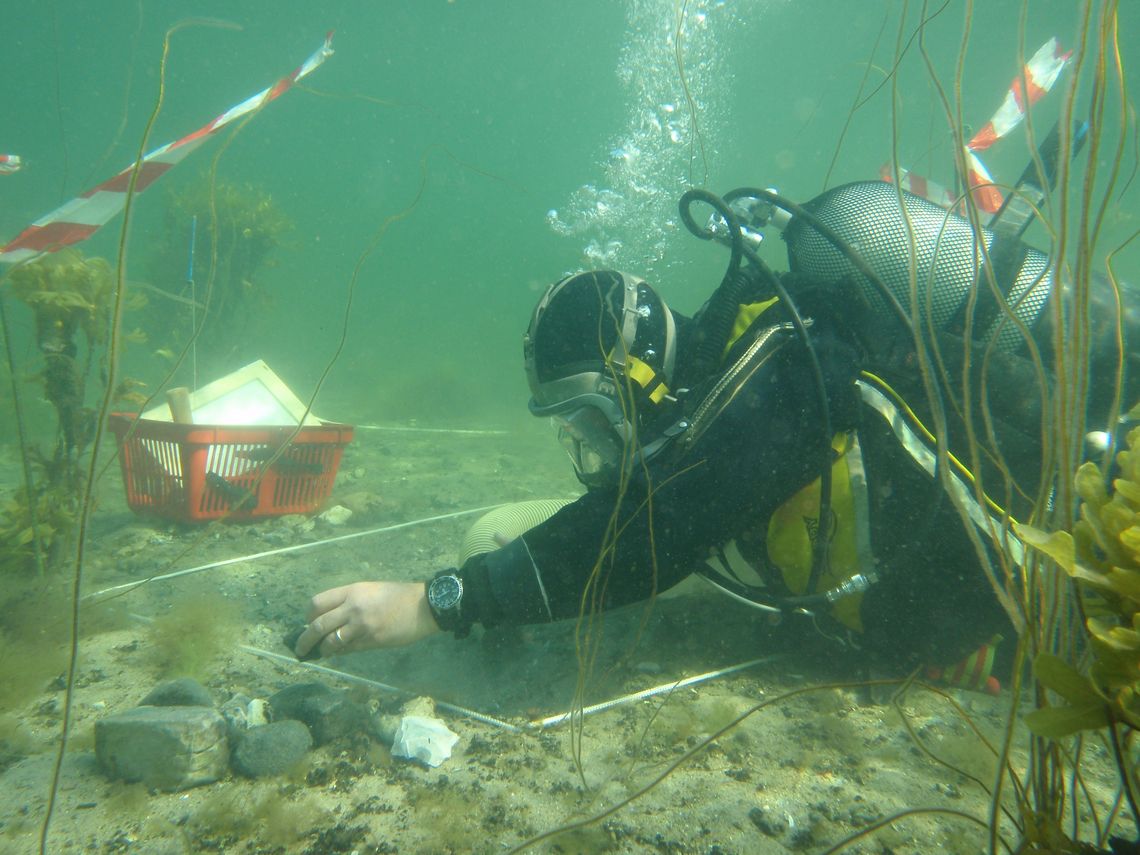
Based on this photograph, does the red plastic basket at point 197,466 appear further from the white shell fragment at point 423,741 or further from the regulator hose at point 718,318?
the regulator hose at point 718,318

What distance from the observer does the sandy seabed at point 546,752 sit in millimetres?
1560

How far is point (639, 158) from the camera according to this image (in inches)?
1523

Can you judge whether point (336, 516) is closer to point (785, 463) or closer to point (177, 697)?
point (177, 697)

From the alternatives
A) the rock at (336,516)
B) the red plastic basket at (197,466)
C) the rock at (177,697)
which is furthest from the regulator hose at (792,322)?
the rock at (336,516)

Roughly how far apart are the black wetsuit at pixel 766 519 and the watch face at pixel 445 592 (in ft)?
0.19

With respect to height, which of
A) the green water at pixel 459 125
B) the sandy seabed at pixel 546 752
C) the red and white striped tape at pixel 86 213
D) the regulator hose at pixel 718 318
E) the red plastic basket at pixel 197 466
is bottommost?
the sandy seabed at pixel 546 752

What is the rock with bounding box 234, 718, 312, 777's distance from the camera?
179cm

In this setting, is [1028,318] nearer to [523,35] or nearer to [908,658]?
[908,658]

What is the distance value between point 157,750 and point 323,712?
0.48 meters

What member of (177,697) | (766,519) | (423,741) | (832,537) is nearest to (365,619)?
(423,741)

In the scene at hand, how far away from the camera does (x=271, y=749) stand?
1.83 m

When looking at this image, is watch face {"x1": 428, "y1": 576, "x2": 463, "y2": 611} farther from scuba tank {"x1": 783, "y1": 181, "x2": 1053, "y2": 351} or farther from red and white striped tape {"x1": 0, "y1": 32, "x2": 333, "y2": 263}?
red and white striped tape {"x1": 0, "y1": 32, "x2": 333, "y2": 263}

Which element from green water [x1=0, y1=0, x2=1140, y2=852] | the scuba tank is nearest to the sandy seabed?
the scuba tank

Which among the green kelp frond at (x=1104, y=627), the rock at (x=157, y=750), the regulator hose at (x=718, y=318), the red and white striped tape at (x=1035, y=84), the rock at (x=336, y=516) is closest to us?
the green kelp frond at (x=1104, y=627)
